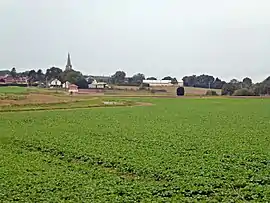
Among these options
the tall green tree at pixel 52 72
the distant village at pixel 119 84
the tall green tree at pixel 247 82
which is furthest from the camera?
the tall green tree at pixel 52 72

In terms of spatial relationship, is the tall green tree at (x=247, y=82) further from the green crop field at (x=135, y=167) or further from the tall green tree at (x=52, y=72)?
the green crop field at (x=135, y=167)

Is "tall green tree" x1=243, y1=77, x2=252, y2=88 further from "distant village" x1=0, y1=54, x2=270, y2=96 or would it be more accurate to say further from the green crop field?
the green crop field

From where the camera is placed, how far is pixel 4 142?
29.0m

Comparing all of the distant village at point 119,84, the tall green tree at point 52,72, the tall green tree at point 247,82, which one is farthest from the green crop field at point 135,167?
the tall green tree at point 52,72

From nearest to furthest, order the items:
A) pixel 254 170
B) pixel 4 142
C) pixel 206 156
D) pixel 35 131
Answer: pixel 254 170 < pixel 206 156 < pixel 4 142 < pixel 35 131

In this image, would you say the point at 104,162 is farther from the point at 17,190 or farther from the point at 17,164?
the point at 17,190

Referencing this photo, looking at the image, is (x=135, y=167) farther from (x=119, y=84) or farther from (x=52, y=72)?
(x=52, y=72)

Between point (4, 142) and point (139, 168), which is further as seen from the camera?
point (4, 142)

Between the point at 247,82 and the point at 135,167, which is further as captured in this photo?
the point at 247,82

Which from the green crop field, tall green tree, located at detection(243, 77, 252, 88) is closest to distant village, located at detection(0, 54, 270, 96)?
tall green tree, located at detection(243, 77, 252, 88)

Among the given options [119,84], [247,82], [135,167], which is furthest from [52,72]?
[135,167]

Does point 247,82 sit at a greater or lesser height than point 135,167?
greater

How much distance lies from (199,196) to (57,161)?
8972 mm

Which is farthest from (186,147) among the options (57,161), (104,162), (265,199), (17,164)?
(265,199)
